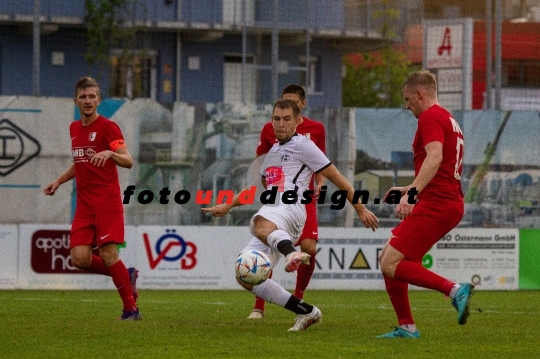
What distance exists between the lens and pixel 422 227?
376 inches

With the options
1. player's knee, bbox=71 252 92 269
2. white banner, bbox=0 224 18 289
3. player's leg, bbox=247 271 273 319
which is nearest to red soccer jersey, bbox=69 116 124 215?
player's knee, bbox=71 252 92 269

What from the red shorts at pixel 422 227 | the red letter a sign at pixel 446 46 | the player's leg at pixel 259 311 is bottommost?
the player's leg at pixel 259 311

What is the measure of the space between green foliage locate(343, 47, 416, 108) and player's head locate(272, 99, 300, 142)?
27.5 m

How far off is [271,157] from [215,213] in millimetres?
733

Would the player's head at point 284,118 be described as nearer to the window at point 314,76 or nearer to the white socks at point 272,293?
the white socks at point 272,293

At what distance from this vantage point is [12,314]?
12648 mm

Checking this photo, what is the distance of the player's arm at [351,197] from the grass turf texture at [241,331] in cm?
94

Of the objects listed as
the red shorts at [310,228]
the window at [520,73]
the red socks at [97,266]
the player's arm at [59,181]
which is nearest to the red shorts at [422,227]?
the red shorts at [310,228]

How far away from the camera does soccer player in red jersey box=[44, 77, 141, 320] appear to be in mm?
11273

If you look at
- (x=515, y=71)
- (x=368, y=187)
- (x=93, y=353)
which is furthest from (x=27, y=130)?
(x=515, y=71)

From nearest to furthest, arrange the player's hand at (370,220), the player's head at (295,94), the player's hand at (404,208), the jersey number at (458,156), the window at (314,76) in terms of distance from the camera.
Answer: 1. the player's hand at (404,208)
2. the jersey number at (458,156)
3. the player's hand at (370,220)
4. the player's head at (295,94)
5. the window at (314,76)

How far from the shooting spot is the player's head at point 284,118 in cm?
1055

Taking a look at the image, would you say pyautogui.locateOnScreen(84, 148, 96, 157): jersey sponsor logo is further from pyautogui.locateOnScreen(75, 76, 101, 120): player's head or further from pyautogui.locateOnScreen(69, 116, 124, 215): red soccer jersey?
pyautogui.locateOnScreen(75, 76, 101, 120): player's head

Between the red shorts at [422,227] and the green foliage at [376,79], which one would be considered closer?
the red shorts at [422,227]
